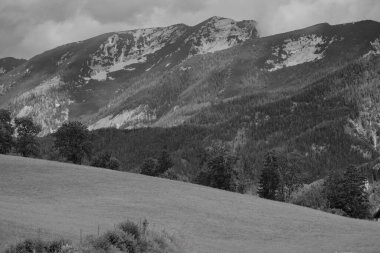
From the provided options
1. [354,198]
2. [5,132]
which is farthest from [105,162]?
[354,198]

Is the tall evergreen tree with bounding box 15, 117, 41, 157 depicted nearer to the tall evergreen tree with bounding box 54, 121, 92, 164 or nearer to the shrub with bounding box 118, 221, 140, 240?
the tall evergreen tree with bounding box 54, 121, 92, 164

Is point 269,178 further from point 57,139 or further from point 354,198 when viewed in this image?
point 57,139

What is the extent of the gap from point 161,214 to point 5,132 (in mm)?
75908

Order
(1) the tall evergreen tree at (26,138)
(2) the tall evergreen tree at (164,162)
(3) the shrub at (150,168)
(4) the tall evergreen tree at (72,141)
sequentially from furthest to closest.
A: (2) the tall evergreen tree at (164,162)
(3) the shrub at (150,168)
(1) the tall evergreen tree at (26,138)
(4) the tall evergreen tree at (72,141)

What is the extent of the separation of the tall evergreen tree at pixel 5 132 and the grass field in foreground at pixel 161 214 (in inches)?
1602

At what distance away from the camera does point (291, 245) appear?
4750 centimetres

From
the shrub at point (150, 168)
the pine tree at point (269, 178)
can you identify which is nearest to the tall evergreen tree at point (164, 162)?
the shrub at point (150, 168)

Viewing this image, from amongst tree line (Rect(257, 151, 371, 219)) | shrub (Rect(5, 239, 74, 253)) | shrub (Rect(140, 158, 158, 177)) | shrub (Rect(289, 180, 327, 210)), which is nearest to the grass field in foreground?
shrub (Rect(5, 239, 74, 253))

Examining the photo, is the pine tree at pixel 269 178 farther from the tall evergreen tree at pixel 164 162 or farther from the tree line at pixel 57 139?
the tree line at pixel 57 139

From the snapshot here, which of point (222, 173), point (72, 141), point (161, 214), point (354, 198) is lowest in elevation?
point (161, 214)

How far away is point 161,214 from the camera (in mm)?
57125

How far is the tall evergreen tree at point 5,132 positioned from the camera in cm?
12251

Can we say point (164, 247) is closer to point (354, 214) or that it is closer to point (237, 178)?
point (354, 214)

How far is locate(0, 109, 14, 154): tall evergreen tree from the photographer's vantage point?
12251 centimetres
